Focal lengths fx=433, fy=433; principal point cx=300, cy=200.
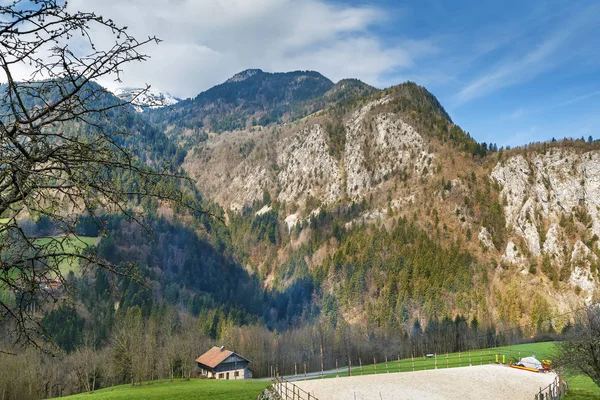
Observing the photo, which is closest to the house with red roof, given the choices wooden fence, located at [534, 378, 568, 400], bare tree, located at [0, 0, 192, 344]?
wooden fence, located at [534, 378, 568, 400]

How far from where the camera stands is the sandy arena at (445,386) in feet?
134

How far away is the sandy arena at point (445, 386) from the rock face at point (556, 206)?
104971mm

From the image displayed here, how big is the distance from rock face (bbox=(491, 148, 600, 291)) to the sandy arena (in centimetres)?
10497

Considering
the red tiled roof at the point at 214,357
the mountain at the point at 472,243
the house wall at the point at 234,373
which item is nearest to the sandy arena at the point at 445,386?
the red tiled roof at the point at 214,357

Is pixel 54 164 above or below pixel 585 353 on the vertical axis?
above

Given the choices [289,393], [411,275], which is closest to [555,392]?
[289,393]

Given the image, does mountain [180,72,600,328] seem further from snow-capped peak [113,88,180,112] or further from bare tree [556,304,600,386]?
snow-capped peak [113,88,180,112]

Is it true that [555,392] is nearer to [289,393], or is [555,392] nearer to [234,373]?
[289,393]

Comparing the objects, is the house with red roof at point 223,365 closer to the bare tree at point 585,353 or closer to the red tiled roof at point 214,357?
the red tiled roof at point 214,357

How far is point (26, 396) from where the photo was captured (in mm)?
53469

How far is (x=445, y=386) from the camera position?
46719mm

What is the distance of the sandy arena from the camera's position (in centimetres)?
4084

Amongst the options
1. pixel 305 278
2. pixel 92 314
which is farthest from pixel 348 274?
pixel 92 314

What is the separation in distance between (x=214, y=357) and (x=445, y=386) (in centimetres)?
4575
